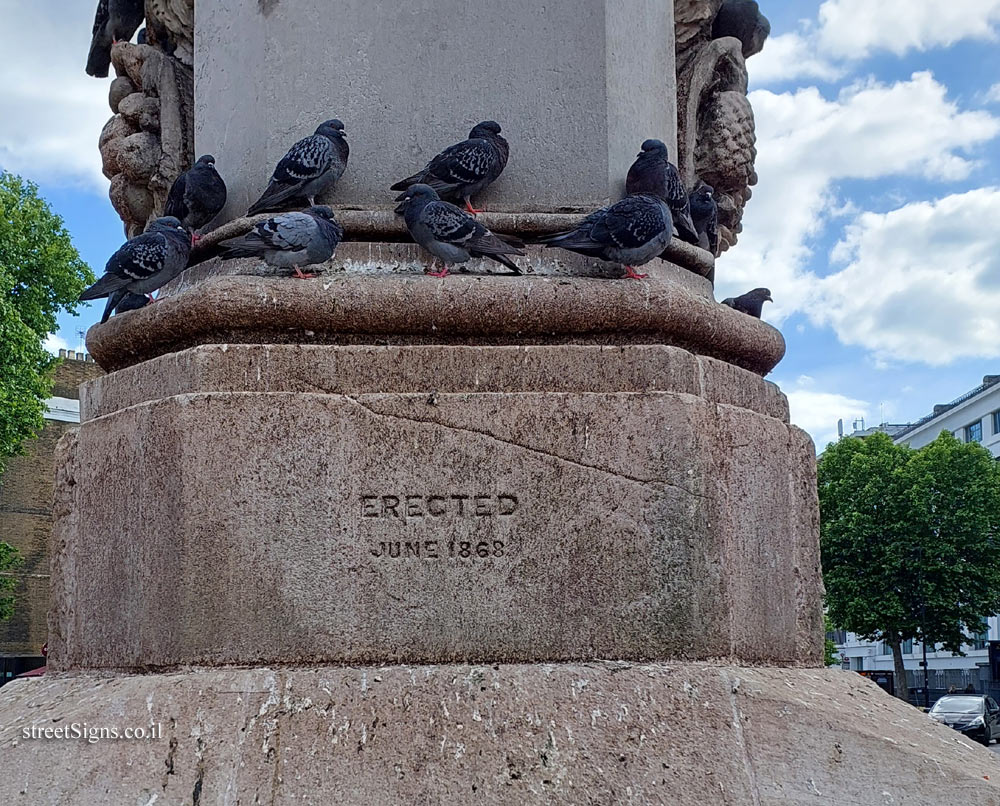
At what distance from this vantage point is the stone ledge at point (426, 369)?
4242 millimetres

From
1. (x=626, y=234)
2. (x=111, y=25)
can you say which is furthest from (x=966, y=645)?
(x=626, y=234)

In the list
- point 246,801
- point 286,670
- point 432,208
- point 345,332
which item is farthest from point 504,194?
point 246,801

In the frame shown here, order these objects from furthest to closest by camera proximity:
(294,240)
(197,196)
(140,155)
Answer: (140,155) → (197,196) → (294,240)

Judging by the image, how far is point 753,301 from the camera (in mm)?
5539

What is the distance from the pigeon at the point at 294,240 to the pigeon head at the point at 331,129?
0.33 m

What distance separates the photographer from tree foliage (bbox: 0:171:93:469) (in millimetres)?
25469

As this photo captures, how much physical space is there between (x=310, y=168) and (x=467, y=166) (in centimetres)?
54

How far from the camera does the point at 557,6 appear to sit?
16.1 feet

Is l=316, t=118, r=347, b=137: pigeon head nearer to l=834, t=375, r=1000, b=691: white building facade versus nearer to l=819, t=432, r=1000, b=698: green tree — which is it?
l=819, t=432, r=1000, b=698: green tree

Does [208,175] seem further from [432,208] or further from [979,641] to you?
[979,641]

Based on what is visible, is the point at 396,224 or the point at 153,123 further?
the point at 153,123

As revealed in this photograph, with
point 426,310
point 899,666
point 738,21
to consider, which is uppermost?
point 738,21

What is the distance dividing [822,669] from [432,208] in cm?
211

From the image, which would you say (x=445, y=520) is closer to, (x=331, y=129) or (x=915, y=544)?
(x=331, y=129)
